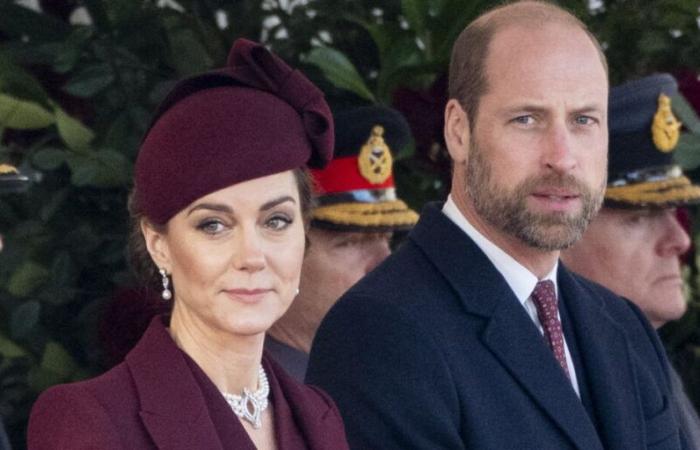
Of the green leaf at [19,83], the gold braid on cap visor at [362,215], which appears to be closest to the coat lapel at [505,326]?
the gold braid on cap visor at [362,215]

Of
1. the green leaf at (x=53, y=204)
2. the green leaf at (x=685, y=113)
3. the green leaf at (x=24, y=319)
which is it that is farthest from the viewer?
the green leaf at (x=685, y=113)

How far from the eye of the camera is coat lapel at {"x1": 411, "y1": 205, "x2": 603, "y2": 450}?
130 inches

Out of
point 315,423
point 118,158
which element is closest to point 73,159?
point 118,158

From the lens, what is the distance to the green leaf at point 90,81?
13.9 feet

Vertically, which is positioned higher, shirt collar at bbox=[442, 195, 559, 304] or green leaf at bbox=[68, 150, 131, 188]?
green leaf at bbox=[68, 150, 131, 188]

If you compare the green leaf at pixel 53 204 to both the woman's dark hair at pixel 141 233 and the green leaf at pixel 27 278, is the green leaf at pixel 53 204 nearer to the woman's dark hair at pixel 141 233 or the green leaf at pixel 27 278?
the green leaf at pixel 27 278

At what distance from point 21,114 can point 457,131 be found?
1.06m

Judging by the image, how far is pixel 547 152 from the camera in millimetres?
3396

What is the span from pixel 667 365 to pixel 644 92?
2.55ft

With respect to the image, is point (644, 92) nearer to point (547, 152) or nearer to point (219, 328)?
point (547, 152)

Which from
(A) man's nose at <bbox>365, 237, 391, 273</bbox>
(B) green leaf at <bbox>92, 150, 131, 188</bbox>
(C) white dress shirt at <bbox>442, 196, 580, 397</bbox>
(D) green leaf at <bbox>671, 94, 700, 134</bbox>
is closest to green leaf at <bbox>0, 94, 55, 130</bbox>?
(B) green leaf at <bbox>92, 150, 131, 188</bbox>

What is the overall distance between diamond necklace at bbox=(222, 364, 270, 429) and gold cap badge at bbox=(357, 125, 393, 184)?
1.29 metres

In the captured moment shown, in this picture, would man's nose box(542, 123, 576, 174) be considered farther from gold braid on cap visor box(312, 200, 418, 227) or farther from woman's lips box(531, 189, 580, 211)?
gold braid on cap visor box(312, 200, 418, 227)

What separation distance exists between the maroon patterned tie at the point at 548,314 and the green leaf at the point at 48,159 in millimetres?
1169
